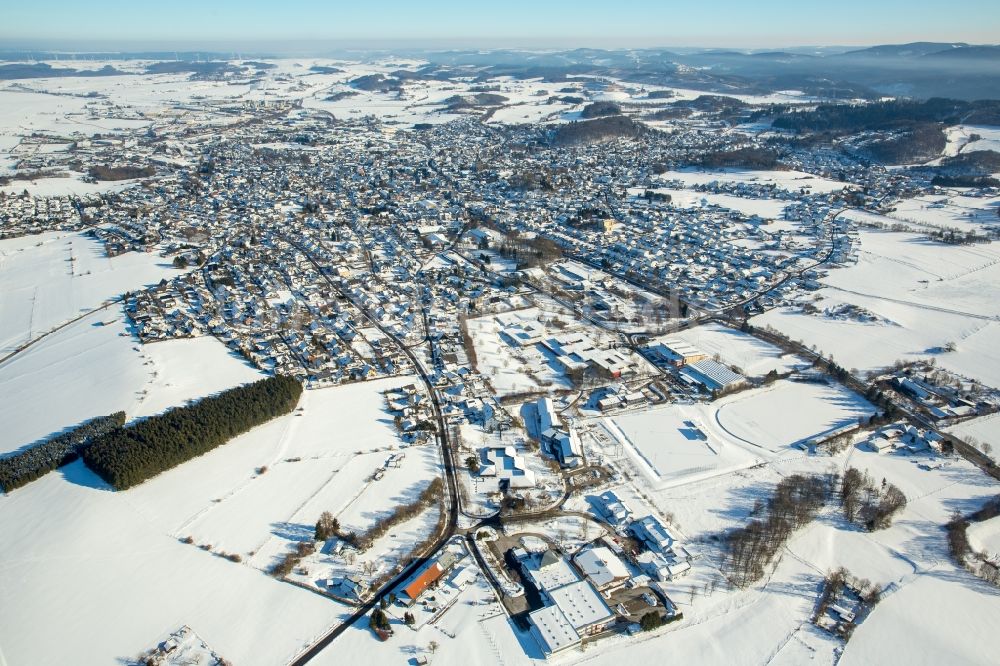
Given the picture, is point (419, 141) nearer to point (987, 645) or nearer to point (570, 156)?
point (570, 156)

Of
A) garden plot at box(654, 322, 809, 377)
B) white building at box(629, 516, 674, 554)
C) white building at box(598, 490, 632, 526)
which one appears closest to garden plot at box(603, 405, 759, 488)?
white building at box(598, 490, 632, 526)

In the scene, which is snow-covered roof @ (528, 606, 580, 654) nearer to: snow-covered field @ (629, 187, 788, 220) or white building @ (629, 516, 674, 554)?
white building @ (629, 516, 674, 554)

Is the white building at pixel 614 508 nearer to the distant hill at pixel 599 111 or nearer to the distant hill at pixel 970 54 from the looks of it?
the distant hill at pixel 599 111

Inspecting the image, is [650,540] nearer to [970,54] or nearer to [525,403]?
[525,403]

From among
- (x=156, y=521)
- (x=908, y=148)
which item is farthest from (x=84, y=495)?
(x=908, y=148)

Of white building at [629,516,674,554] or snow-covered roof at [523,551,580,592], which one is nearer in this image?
snow-covered roof at [523,551,580,592]

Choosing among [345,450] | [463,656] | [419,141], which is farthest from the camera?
[419,141]

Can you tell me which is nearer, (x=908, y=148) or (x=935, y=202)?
(x=935, y=202)
